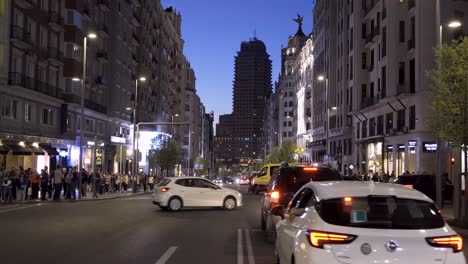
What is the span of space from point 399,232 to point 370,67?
181 feet

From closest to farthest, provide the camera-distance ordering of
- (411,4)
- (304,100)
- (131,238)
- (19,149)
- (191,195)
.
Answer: (131,238), (191,195), (19,149), (411,4), (304,100)

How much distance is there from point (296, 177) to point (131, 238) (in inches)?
180

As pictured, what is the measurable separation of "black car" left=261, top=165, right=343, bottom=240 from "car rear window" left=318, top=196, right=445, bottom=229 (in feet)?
26.1

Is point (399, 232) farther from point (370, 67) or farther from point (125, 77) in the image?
point (125, 77)

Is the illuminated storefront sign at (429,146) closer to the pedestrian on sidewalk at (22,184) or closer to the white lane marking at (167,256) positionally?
the pedestrian on sidewalk at (22,184)

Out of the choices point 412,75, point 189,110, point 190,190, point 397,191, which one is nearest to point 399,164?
point 412,75

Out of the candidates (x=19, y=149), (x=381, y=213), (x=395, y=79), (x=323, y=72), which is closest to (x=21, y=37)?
(x=19, y=149)

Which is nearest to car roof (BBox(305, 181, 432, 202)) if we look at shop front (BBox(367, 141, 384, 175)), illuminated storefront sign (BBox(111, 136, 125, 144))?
shop front (BBox(367, 141, 384, 175))

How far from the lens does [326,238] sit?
278 inches

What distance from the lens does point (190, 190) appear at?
27.8 m

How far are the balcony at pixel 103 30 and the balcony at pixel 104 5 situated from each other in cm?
185

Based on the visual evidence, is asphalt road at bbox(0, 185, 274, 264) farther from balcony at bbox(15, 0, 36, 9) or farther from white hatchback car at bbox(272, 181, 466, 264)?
balcony at bbox(15, 0, 36, 9)

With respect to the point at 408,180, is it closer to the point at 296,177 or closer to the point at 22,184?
the point at 296,177

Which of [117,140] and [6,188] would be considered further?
[117,140]
